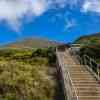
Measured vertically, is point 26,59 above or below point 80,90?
above

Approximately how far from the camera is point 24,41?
14925 cm

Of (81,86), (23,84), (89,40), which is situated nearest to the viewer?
(81,86)

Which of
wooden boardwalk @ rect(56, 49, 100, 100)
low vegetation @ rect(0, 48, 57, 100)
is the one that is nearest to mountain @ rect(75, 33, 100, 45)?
low vegetation @ rect(0, 48, 57, 100)

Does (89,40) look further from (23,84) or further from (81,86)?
(81,86)

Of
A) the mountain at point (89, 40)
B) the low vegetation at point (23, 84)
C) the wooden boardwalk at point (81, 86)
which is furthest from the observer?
the mountain at point (89, 40)

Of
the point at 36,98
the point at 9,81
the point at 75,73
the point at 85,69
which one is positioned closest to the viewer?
the point at 36,98

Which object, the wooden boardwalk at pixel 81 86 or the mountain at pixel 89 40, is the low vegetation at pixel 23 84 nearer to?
the wooden boardwalk at pixel 81 86

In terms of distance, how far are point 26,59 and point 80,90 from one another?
654 inches

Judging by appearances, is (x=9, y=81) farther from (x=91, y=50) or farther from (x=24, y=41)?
(x=24, y=41)

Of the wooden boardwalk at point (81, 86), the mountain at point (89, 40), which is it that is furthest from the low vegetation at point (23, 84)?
the mountain at point (89, 40)

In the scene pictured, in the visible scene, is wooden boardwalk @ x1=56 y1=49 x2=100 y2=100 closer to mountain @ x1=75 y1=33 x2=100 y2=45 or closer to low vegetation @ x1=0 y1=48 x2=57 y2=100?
low vegetation @ x1=0 y1=48 x2=57 y2=100

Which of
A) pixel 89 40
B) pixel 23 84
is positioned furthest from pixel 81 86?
pixel 89 40

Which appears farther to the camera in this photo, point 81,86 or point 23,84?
point 23,84

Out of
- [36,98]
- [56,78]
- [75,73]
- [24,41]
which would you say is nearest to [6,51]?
[56,78]
